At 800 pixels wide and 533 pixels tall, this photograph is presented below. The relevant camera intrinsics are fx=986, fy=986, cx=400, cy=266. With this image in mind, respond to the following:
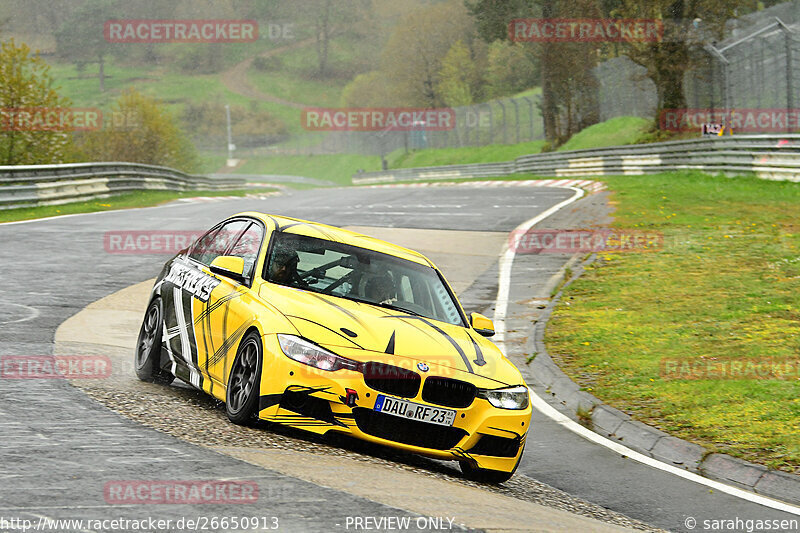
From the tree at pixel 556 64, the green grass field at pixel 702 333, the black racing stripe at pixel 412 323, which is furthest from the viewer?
the tree at pixel 556 64

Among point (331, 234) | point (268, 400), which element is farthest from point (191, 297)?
point (268, 400)

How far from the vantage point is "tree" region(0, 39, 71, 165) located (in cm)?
3384

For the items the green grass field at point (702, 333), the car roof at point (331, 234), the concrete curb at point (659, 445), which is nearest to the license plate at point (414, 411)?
the car roof at point (331, 234)

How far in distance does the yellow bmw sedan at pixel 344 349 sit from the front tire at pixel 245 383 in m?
0.01

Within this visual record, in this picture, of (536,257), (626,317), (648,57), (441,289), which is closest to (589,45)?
(648,57)

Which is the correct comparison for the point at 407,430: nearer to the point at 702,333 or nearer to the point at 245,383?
the point at 245,383

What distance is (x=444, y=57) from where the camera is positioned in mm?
109312

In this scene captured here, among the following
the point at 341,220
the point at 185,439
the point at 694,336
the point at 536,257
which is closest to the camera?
the point at 185,439

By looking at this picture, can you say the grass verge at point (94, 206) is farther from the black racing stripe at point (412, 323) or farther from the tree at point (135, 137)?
the black racing stripe at point (412, 323)

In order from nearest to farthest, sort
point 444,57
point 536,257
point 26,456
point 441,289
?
1. point 26,456
2. point 441,289
3. point 536,257
4. point 444,57

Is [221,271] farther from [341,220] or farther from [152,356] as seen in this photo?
[341,220]

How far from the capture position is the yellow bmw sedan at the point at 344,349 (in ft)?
21.5

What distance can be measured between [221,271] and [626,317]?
7.64 metres

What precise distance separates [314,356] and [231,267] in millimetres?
1447
